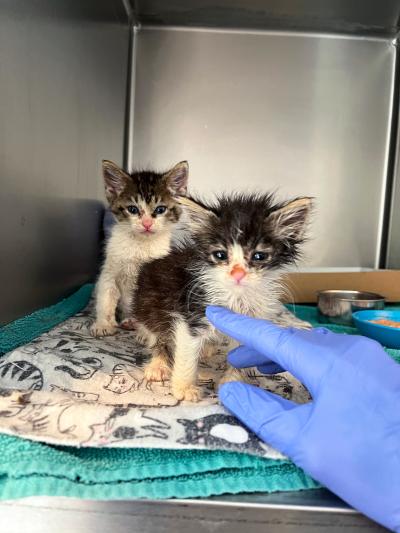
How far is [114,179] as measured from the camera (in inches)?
76.3

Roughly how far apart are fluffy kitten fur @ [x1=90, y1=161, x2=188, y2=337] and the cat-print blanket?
0.94ft

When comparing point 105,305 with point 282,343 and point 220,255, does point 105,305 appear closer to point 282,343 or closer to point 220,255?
point 220,255

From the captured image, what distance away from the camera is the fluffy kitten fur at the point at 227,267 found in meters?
1.04

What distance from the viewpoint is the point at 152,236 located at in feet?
6.21

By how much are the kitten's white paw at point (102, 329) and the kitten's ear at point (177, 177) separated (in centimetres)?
65

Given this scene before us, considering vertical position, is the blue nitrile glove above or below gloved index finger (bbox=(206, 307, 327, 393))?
below

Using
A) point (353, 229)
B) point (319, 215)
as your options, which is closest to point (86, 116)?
point (319, 215)

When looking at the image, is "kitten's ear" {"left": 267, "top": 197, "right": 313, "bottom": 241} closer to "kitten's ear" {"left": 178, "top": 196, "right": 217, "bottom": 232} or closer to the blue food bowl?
"kitten's ear" {"left": 178, "top": 196, "right": 217, "bottom": 232}

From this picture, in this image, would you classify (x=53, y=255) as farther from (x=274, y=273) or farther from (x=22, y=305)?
(x=274, y=273)

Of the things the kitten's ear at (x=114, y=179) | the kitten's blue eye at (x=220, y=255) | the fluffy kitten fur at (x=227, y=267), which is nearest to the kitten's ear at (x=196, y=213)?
the fluffy kitten fur at (x=227, y=267)

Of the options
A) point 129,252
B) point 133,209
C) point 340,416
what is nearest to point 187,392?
point 340,416

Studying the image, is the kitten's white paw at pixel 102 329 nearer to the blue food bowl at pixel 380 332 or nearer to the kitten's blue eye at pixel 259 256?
the kitten's blue eye at pixel 259 256

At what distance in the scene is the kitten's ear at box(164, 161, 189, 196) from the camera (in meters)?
1.94

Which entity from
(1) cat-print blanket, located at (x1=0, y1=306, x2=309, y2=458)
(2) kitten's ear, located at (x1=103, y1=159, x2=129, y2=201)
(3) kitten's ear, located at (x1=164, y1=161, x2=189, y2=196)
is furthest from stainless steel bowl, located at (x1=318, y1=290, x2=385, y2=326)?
(2) kitten's ear, located at (x1=103, y1=159, x2=129, y2=201)
